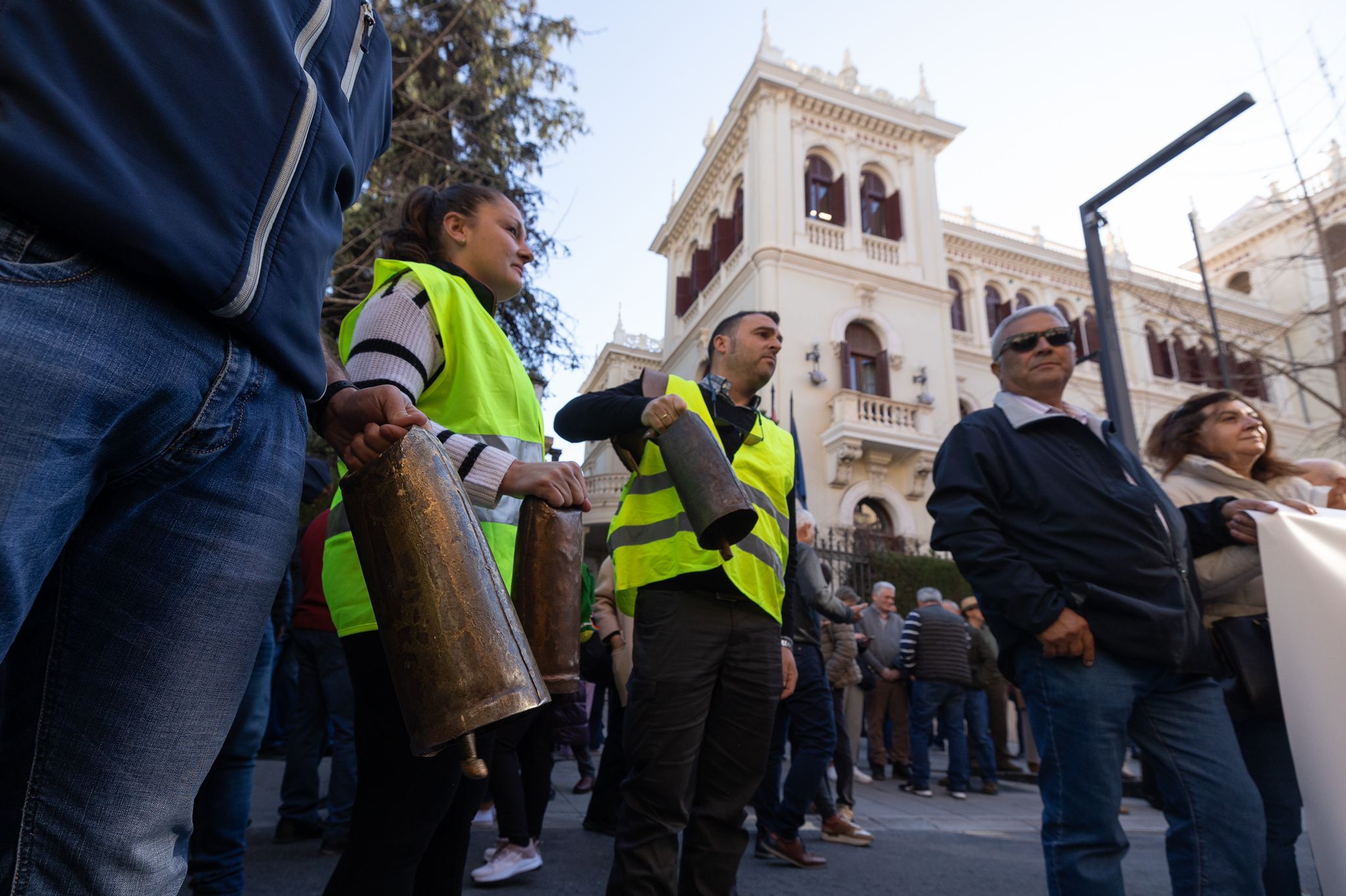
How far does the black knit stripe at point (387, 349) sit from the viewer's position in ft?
5.60

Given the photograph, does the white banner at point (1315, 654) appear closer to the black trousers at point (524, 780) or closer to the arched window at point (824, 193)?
the black trousers at point (524, 780)

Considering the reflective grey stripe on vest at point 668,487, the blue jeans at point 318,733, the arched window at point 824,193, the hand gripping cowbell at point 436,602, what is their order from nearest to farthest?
the hand gripping cowbell at point 436,602, the reflective grey stripe on vest at point 668,487, the blue jeans at point 318,733, the arched window at point 824,193

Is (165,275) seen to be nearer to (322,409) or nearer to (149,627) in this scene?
(149,627)

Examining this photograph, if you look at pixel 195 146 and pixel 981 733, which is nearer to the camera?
pixel 195 146

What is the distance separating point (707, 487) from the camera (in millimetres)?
2205

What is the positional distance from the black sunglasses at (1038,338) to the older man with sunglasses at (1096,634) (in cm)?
33

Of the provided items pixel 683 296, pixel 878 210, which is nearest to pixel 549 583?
pixel 878 210

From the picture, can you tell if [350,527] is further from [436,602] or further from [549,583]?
[549,583]

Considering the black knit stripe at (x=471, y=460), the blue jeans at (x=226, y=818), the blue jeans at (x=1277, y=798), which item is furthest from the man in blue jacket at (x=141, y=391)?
the blue jeans at (x=1277, y=798)

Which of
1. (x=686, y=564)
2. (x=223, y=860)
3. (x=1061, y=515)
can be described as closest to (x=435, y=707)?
(x=686, y=564)

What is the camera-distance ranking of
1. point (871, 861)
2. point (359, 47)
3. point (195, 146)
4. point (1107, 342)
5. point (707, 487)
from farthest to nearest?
point (1107, 342) → point (871, 861) → point (707, 487) → point (359, 47) → point (195, 146)

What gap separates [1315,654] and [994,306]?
78.8ft

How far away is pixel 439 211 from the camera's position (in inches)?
87.9

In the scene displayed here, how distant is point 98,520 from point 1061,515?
2.55 metres
